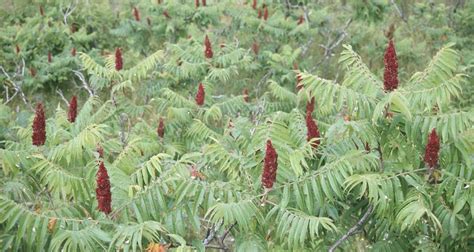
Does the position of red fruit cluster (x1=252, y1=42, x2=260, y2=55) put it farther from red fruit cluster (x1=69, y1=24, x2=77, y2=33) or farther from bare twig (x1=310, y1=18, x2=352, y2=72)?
red fruit cluster (x1=69, y1=24, x2=77, y2=33)

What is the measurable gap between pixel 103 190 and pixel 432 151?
1.73 m

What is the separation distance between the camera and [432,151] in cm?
315

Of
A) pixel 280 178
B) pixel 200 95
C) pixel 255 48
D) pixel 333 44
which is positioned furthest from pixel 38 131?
pixel 333 44

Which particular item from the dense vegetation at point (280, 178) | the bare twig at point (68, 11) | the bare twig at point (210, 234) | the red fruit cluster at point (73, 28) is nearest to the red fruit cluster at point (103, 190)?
the dense vegetation at point (280, 178)

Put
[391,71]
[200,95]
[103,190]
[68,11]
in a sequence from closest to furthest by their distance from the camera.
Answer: [103,190] < [391,71] < [200,95] < [68,11]

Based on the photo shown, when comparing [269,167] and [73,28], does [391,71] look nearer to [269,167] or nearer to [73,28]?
[269,167]

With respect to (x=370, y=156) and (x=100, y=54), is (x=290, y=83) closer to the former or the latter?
(x=100, y=54)

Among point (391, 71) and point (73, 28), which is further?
point (73, 28)

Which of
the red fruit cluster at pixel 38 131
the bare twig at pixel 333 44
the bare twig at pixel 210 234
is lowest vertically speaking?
the bare twig at pixel 333 44

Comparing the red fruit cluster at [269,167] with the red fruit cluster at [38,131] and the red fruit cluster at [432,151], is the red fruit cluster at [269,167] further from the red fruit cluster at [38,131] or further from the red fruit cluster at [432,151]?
the red fruit cluster at [38,131]

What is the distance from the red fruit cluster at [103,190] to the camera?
3.04 meters

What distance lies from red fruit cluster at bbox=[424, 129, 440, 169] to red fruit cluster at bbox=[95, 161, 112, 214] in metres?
1.68

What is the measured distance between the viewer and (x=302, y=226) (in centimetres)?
304

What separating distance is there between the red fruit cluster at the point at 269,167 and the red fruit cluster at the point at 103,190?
816mm
